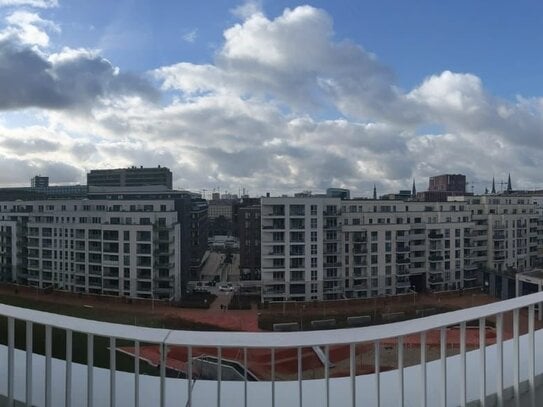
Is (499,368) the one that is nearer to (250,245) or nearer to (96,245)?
(96,245)

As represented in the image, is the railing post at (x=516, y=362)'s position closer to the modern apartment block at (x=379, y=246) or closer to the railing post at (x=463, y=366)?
the railing post at (x=463, y=366)

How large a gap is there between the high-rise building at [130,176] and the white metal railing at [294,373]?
65.7 ft

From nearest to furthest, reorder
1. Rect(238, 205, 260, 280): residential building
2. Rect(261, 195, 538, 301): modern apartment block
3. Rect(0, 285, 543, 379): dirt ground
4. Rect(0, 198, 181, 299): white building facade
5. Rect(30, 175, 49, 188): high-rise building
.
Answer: Rect(0, 285, 543, 379): dirt ground → Rect(0, 198, 181, 299): white building facade → Rect(261, 195, 538, 301): modern apartment block → Rect(238, 205, 260, 280): residential building → Rect(30, 175, 49, 188): high-rise building

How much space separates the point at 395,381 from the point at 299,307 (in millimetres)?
9413

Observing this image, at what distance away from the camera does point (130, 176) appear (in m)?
20.8

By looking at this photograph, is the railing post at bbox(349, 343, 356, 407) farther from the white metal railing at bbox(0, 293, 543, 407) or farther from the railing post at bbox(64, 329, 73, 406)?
the railing post at bbox(64, 329, 73, 406)

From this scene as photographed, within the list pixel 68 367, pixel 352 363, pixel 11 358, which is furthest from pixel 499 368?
pixel 11 358

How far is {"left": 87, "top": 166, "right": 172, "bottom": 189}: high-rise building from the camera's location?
67.0 ft

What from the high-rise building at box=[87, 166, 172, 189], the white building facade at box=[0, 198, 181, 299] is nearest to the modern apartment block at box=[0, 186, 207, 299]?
the white building facade at box=[0, 198, 181, 299]

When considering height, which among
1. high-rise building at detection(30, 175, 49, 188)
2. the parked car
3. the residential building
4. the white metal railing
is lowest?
the parked car

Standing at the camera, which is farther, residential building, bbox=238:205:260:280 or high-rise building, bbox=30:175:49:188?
high-rise building, bbox=30:175:49:188

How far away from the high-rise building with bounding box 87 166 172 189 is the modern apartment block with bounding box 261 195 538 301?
11105 millimetres

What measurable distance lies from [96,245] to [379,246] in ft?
25.7

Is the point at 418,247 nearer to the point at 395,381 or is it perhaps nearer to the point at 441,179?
the point at 441,179
